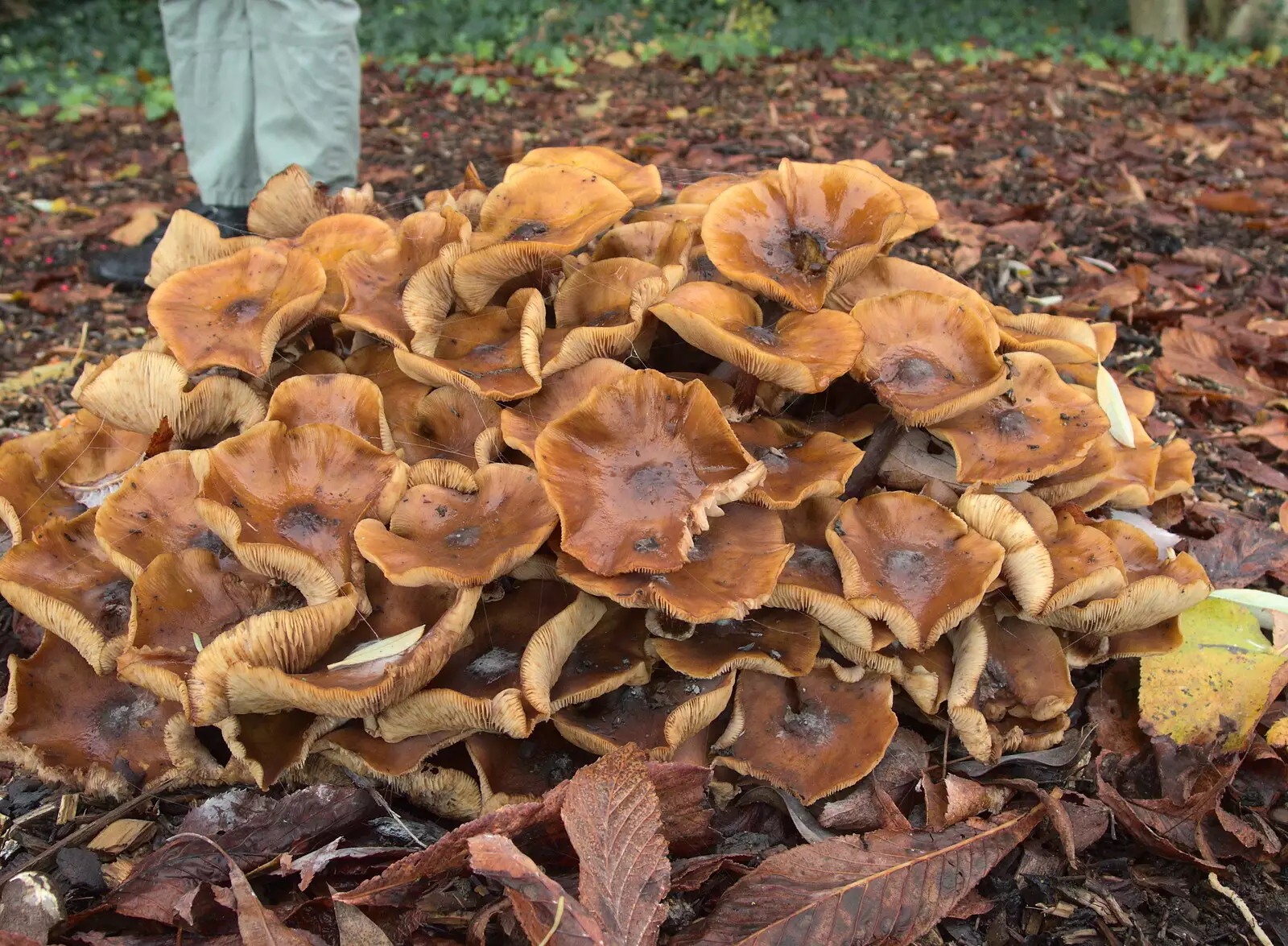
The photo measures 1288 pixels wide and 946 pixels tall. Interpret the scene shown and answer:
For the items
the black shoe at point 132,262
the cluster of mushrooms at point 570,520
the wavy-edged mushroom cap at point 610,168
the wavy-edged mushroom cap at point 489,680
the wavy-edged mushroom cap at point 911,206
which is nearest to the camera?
the wavy-edged mushroom cap at point 489,680

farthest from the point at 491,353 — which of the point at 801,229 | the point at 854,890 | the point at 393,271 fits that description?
the point at 854,890

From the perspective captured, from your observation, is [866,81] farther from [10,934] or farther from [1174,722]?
[10,934]

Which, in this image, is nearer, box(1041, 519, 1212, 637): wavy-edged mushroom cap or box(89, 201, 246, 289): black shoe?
box(1041, 519, 1212, 637): wavy-edged mushroom cap

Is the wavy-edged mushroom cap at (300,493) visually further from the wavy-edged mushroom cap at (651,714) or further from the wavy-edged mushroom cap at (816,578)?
the wavy-edged mushroom cap at (816,578)

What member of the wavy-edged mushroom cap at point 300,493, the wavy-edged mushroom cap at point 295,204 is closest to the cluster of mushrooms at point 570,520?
the wavy-edged mushroom cap at point 300,493

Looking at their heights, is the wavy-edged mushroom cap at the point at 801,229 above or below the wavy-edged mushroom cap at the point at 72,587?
above

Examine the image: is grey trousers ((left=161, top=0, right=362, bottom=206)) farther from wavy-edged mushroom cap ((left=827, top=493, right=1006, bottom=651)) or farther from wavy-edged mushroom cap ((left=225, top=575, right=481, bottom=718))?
wavy-edged mushroom cap ((left=827, top=493, right=1006, bottom=651))

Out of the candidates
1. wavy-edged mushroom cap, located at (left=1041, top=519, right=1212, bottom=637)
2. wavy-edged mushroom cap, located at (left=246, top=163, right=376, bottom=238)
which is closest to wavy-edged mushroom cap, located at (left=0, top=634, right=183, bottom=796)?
wavy-edged mushroom cap, located at (left=246, top=163, right=376, bottom=238)
